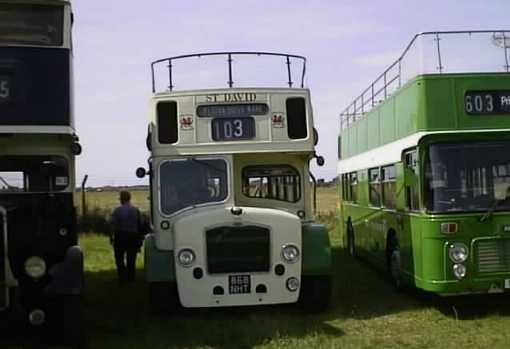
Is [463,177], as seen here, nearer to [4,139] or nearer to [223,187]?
[223,187]

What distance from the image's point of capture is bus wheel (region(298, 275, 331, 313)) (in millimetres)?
10555

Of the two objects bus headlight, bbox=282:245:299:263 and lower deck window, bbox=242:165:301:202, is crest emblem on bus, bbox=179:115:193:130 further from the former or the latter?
bus headlight, bbox=282:245:299:263

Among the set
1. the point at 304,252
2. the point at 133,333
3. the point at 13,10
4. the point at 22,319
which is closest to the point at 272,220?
the point at 304,252

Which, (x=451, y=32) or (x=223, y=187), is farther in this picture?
(x=451, y=32)

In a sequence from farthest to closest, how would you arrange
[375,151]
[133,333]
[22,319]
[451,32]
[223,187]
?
[375,151]
[451,32]
[223,187]
[133,333]
[22,319]

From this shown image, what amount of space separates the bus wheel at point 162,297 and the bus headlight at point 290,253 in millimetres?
1594

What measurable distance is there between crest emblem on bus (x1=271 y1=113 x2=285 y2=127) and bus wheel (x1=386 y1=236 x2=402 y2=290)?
299 cm

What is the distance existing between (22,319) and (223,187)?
10.4 feet

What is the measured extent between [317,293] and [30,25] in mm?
5097

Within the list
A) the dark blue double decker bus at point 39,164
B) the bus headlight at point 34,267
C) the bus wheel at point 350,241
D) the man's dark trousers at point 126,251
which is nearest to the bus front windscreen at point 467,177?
the dark blue double decker bus at point 39,164

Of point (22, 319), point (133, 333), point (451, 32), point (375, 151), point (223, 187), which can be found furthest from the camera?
point (375, 151)

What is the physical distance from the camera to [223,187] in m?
10.5

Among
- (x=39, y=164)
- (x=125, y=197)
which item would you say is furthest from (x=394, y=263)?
(x=39, y=164)

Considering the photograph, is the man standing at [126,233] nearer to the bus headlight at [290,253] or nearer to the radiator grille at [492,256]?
the bus headlight at [290,253]
